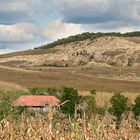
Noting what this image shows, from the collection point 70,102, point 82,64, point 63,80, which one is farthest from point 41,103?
point 82,64

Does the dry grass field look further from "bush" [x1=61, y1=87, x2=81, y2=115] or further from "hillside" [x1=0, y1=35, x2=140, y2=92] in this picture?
"bush" [x1=61, y1=87, x2=81, y2=115]

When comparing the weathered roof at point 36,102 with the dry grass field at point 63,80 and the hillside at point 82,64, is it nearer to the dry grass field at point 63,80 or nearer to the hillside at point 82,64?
the dry grass field at point 63,80

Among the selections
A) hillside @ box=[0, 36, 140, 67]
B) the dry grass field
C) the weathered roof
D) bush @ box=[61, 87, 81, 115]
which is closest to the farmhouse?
the weathered roof

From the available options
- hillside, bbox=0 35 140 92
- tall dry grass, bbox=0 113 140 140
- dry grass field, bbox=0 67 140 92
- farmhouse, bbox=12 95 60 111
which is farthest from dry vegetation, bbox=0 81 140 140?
hillside, bbox=0 35 140 92

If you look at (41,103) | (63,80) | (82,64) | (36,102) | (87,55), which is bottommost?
(82,64)

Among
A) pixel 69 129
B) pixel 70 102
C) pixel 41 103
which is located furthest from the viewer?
pixel 41 103

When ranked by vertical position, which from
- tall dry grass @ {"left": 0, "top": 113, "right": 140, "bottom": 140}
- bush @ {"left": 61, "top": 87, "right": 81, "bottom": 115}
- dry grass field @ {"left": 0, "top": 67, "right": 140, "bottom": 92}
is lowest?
dry grass field @ {"left": 0, "top": 67, "right": 140, "bottom": 92}

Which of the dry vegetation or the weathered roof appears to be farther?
the weathered roof

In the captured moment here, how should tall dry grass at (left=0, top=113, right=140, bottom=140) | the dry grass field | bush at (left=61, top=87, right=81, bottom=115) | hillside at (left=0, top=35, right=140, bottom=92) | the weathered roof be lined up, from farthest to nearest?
hillside at (left=0, top=35, right=140, bottom=92)
the dry grass field
bush at (left=61, top=87, right=81, bottom=115)
the weathered roof
tall dry grass at (left=0, top=113, right=140, bottom=140)

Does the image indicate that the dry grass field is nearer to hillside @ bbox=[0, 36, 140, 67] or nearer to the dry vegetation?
hillside @ bbox=[0, 36, 140, 67]

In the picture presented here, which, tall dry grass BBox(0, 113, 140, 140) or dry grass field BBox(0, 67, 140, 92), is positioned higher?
tall dry grass BBox(0, 113, 140, 140)

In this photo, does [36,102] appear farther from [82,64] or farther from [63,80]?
[82,64]

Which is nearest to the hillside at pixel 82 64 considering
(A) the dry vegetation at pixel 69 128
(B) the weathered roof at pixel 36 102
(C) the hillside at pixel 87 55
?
(C) the hillside at pixel 87 55

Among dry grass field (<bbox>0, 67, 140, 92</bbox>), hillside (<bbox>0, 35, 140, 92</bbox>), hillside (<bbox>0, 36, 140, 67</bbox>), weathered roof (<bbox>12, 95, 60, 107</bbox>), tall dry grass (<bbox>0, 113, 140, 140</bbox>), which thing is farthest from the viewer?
hillside (<bbox>0, 36, 140, 67</bbox>)
